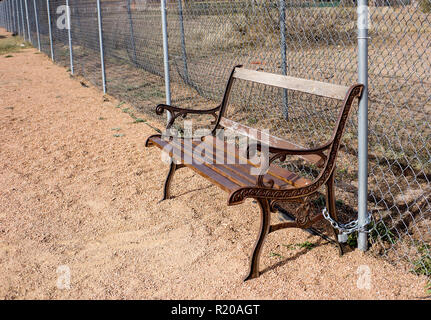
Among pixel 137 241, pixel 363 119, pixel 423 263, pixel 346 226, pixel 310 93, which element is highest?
pixel 310 93

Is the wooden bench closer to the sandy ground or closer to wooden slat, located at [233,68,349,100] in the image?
wooden slat, located at [233,68,349,100]

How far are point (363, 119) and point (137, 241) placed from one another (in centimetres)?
171

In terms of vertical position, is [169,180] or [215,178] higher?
[215,178]

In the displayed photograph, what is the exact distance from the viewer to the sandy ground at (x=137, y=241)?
2.85 meters

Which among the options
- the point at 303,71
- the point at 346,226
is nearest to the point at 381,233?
the point at 346,226

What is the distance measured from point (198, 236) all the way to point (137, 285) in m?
0.69

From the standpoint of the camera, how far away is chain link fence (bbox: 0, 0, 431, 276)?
3594 mm

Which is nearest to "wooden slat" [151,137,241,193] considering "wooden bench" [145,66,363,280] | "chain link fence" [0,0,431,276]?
"wooden bench" [145,66,363,280]

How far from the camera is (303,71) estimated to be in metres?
6.97

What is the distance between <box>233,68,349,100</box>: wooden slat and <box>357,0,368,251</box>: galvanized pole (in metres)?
0.12

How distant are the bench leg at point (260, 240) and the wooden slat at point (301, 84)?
80 cm

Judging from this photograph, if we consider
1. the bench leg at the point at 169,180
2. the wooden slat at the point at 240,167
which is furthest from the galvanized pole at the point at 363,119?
the bench leg at the point at 169,180

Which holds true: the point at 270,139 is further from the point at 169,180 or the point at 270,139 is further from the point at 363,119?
the point at 169,180

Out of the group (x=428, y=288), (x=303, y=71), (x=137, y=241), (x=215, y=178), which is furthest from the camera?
(x=303, y=71)
